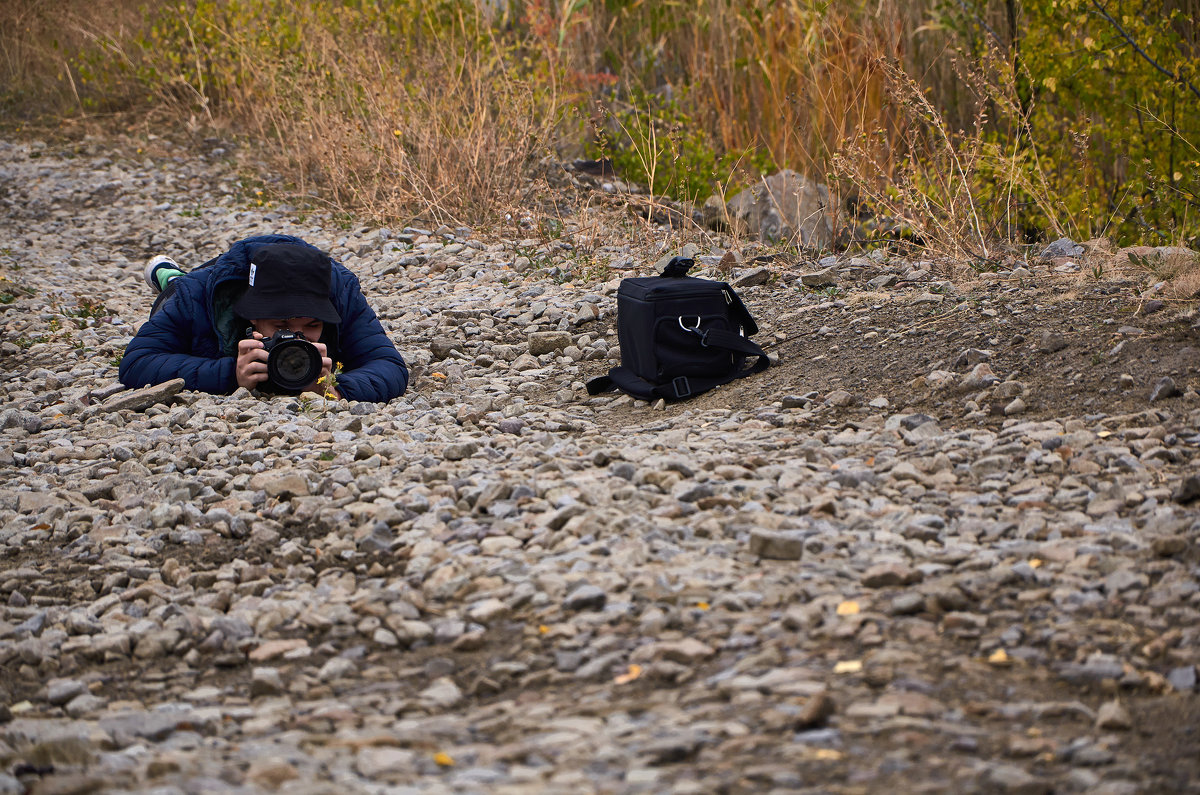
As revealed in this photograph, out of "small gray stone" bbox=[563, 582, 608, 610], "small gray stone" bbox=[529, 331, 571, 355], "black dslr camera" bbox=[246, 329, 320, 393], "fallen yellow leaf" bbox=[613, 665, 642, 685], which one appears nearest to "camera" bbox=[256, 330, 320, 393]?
"black dslr camera" bbox=[246, 329, 320, 393]

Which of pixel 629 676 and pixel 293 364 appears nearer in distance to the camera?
pixel 629 676

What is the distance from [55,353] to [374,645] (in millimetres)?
4000

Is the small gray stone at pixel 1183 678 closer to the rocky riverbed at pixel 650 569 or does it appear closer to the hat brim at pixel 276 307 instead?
the rocky riverbed at pixel 650 569

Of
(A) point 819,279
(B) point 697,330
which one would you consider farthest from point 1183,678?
(A) point 819,279

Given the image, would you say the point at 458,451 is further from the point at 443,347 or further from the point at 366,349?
the point at 443,347

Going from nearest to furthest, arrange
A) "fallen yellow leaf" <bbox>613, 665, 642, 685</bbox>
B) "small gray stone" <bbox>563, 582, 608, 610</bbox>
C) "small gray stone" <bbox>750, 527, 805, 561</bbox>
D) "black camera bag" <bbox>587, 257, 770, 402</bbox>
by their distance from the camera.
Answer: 1. "fallen yellow leaf" <bbox>613, 665, 642, 685</bbox>
2. "small gray stone" <bbox>563, 582, 608, 610</bbox>
3. "small gray stone" <bbox>750, 527, 805, 561</bbox>
4. "black camera bag" <bbox>587, 257, 770, 402</bbox>

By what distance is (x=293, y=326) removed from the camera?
4.25 meters

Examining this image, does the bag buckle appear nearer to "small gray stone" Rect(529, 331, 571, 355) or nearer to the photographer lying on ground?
"small gray stone" Rect(529, 331, 571, 355)

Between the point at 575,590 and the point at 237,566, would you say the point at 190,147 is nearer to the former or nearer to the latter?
the point at 237,566

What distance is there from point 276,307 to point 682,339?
1.58m

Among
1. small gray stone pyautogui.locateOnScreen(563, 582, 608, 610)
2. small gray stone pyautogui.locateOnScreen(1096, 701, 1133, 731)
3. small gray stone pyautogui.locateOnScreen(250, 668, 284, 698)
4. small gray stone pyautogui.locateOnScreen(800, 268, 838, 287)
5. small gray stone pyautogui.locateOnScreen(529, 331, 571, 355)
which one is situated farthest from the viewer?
small gray stone pyautogui.locateOnScreen(800, 268, 838, 287)

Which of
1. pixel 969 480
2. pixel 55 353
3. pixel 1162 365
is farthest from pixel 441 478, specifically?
pixel 55 353

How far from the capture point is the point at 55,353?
552 cm

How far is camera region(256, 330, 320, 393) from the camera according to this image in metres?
4.07
